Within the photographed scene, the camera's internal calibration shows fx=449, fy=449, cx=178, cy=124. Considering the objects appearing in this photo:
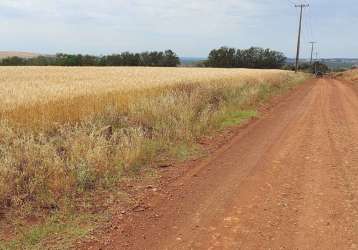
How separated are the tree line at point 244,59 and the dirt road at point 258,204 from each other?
400ft

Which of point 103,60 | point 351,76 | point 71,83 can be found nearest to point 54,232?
point 71,83

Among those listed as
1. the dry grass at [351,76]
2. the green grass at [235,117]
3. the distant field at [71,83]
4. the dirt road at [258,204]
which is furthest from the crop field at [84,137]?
the dry grass at [351,76]

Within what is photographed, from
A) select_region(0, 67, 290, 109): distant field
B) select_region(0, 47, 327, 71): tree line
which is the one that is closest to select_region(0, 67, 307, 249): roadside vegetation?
select_region(0, 67, 290, 109): distant field

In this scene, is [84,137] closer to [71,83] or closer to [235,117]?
[235,117]

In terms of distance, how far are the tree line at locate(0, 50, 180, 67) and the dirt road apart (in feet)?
291

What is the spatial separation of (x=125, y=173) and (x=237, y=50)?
133492mm

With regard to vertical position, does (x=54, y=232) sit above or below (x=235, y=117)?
below

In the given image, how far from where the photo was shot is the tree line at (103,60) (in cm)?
9436

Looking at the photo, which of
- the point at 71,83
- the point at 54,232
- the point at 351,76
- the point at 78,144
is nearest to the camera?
the point at 54,232

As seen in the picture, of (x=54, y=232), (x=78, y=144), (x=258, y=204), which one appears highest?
(x=78, y=144)

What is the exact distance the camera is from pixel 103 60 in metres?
107

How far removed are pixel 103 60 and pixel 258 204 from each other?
341 feet

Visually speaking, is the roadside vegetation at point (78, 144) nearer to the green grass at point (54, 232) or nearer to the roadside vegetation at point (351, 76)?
the green grass at point (54, 232)

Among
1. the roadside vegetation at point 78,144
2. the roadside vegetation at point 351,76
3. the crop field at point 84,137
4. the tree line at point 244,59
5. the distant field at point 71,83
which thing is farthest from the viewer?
the tree line at point 244,59
